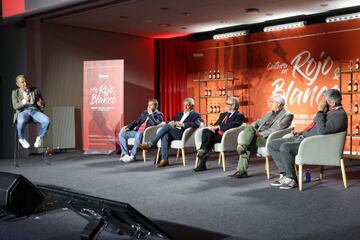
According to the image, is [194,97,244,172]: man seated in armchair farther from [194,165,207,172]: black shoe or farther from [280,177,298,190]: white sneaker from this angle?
[280,177,298,190]: white sneaker

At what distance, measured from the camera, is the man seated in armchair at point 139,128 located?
295 inches

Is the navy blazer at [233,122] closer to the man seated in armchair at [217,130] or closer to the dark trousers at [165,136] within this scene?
the man seated in armchair at [217,130]

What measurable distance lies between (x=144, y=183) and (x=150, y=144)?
1.53 m

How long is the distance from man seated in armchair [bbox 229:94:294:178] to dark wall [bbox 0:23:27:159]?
17.3ft

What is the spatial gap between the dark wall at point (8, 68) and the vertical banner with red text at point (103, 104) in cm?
138

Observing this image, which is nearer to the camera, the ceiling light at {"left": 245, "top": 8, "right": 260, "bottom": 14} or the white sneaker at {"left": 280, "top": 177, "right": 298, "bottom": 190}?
the white sneaker at {"left": 280, "top": 177, "right": 298, "bottom": 190}

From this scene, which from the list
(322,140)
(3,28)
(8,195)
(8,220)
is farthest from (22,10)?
(8,195)

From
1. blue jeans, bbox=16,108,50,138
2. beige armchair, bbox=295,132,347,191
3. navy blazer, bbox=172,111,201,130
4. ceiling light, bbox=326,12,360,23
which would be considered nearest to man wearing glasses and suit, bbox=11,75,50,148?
blue jeans, bbox=16,108,50,138

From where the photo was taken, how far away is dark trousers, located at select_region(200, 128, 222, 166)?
617 centimetres

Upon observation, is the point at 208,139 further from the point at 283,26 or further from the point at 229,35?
the point at 229,35

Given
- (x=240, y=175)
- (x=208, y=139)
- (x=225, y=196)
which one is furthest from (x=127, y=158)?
(x=225, y=196)

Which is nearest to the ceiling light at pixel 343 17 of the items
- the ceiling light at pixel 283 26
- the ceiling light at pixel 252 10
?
the ceiling light at pixel 283 26

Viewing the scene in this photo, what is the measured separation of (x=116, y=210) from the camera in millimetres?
2402

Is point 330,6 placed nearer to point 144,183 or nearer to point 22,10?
point 144,183
